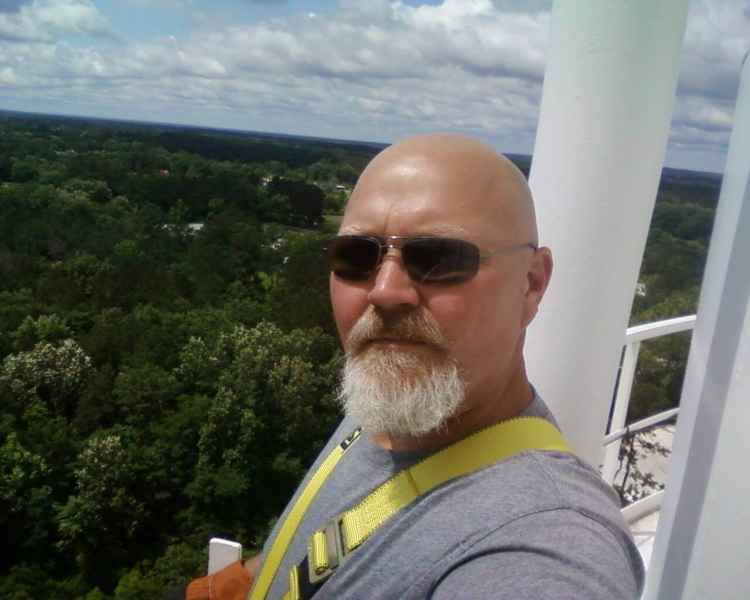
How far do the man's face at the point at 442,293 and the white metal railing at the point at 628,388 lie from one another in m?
1.42

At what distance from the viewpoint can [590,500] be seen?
0.97 metres

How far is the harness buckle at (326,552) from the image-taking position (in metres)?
1.15

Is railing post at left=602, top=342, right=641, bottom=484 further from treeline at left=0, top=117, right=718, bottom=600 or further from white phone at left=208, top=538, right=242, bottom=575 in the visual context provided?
treeline at left=0, top=117, right=718, bottom=600

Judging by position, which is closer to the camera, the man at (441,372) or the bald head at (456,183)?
the man at (441,372)

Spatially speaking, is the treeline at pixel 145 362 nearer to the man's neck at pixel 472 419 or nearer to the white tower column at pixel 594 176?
the white tower column at pixel 594 176

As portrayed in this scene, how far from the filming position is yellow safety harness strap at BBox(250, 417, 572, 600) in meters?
1.09

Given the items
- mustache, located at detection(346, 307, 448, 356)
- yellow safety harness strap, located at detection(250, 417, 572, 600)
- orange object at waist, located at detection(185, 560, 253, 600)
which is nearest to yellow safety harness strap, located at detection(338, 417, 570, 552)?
yellow safety harness strap, located at detection(250, 417, 572, 600)

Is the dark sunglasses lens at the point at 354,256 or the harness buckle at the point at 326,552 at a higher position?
the dark sunglasses lens at the point at 354,256

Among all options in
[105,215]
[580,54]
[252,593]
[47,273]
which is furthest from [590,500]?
[105,215]

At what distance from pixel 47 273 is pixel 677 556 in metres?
30.3

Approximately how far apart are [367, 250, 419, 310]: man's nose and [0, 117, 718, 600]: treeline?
18665 millimetres

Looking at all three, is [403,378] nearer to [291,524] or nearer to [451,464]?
[451,464]

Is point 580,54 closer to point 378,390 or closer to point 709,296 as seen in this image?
point 709,296

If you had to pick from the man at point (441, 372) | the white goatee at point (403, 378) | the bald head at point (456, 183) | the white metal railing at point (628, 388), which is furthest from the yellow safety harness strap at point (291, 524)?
the white metal railing at point (628, 388)
